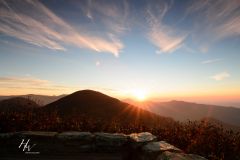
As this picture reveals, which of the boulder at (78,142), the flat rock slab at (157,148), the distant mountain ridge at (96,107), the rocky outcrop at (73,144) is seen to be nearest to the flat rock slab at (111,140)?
the rocky outcrop at (73,144)

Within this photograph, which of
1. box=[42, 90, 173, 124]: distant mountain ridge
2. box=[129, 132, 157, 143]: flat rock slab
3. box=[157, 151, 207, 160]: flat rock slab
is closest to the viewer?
box=[157, 151, 207, 160]: flat rock slab

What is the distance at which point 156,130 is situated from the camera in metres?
11.9

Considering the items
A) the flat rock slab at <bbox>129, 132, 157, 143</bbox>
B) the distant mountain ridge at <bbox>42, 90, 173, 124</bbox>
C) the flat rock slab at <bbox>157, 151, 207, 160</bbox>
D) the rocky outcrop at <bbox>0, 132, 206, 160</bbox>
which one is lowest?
the rocky outcrop at <bbox>0, 132, 206, 160</bbox>

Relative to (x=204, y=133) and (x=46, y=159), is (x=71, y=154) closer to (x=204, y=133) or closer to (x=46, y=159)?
(x=46, y=159)

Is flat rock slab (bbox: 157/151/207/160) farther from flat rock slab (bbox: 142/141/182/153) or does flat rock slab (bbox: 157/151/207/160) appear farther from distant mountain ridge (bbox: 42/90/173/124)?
distant mountain ridge (bbox: 42/90/173/124)

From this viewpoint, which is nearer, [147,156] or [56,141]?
[147,156]

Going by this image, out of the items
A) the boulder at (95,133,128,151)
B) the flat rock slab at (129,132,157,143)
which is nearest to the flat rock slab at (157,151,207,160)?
the flat rock slab at (129,132,157,143)

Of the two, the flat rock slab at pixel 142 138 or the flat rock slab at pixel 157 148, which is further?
the flat rock slab at pixel 142 138

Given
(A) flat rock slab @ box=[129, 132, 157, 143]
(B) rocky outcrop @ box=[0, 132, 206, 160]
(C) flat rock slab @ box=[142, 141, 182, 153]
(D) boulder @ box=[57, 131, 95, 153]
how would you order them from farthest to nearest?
(D) boulder @ box=[57, 131, 95, 153] < (B) rocky outcrop @ box=[0, 132, 206, 160] < (A) flat rock slab @ box=[129, 132, 157, 143] < (C) flat rock slab @ box=[142, 141, 182, 153]

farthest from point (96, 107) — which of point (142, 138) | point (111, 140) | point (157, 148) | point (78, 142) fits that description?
point (157, 148)

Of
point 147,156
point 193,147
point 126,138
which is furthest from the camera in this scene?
point 193,147

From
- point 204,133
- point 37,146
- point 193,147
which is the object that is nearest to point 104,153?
point 37,146

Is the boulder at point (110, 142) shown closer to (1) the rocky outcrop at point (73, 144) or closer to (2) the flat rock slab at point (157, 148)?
(1) the rocky outcrop at point (73, 144)

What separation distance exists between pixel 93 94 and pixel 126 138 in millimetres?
38006
